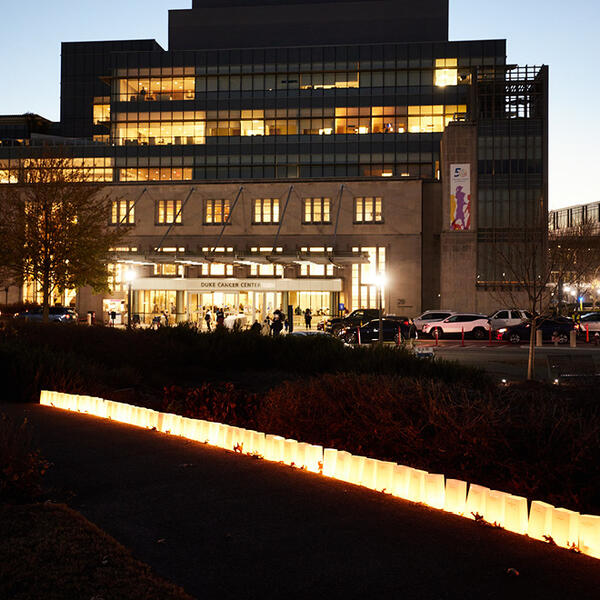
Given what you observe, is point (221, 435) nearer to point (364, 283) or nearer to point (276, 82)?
point (364, 283)

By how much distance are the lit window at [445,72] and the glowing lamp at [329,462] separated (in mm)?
78145

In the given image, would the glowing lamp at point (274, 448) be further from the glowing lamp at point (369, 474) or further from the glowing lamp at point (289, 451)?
the glowing lamp at point (369, 474)

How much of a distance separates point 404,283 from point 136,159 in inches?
1576

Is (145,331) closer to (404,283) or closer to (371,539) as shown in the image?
(371,539)

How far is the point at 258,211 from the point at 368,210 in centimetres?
988

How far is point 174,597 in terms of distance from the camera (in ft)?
14.9

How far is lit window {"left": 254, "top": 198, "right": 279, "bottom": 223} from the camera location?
61156 millimetres

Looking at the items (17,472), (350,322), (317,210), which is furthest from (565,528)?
(317,210)

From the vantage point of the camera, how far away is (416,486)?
263 inches

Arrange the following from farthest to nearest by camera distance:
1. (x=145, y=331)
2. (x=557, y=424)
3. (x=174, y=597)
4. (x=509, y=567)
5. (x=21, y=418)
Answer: (x=145, y=331) → (x=21, y=418) → (x=557, y=424) → (x=509, y=567) → (x=174, y=597)

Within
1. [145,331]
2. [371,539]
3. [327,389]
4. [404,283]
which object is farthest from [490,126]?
[371,539]

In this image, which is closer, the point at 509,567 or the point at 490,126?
the point at 509,567

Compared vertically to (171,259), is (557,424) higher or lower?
lower

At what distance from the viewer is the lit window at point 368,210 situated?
196 feet
